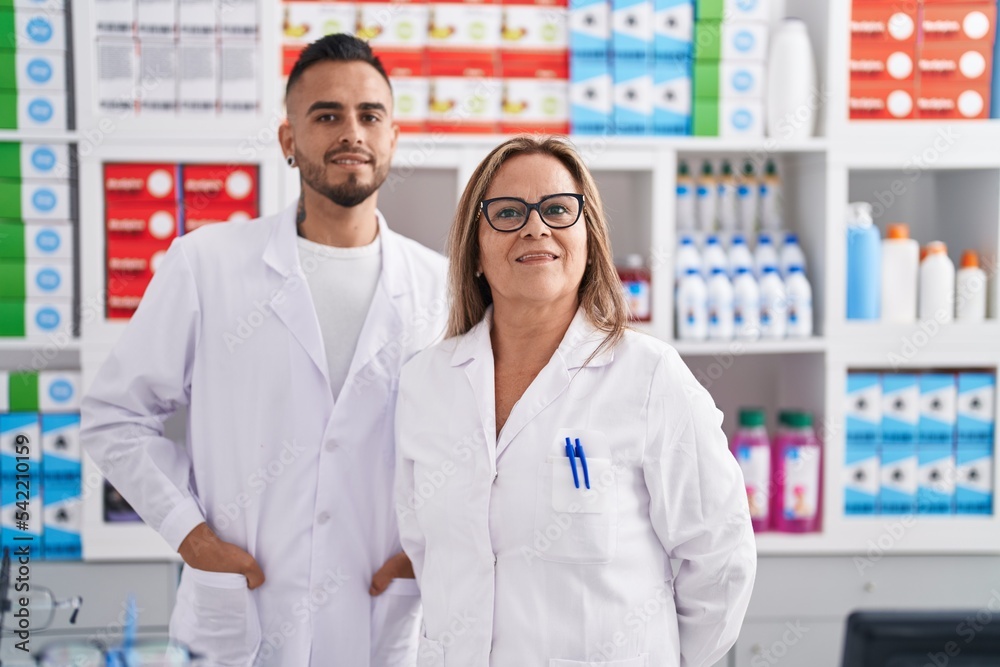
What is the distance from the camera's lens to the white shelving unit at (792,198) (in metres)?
2.47

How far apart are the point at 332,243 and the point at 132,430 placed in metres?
0.57

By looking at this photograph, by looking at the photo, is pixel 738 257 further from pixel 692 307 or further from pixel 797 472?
pixel 797 472

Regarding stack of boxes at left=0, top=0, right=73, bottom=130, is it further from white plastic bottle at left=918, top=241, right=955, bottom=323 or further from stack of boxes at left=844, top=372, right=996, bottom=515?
white plastic bottle at left=918, top=241, right=955, bottom=323

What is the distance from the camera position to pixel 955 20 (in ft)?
8.66

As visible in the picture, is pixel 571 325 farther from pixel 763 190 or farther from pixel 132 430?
pixel 763 190

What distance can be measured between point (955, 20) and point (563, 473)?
83.4 inches

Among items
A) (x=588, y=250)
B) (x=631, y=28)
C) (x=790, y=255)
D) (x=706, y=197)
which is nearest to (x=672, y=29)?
(x=631, y=28)

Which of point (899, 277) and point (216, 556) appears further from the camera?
point (899, 277)

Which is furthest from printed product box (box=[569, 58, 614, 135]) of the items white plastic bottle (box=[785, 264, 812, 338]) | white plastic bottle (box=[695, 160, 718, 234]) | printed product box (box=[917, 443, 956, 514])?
printed product box (box=[917, 443, 956, 514])

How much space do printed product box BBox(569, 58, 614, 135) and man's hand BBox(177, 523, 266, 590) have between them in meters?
1.54

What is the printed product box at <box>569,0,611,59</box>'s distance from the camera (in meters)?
2.57

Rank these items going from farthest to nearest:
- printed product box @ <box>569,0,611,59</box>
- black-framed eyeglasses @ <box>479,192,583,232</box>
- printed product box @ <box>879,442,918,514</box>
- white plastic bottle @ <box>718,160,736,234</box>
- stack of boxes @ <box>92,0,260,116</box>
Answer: white plastic bottle @ <box>718,160,736,234</box> → printed product box @ <box>879,442,918,514</box> → printed product box @ <box>569,0,611,59</box> → stack of boxes @ <box>92,0,260,116</box> → black-framed eyeglasses @ <box>479,192,583,232</box>

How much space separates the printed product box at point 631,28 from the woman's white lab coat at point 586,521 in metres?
1.35

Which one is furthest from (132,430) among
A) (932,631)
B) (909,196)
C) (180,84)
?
(909,196)
